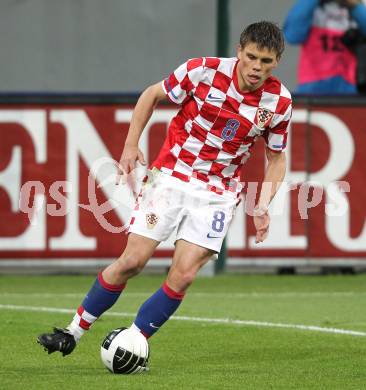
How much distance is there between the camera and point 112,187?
13242mm

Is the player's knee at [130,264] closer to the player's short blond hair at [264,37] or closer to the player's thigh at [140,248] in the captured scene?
the player's thigh at [140,248]

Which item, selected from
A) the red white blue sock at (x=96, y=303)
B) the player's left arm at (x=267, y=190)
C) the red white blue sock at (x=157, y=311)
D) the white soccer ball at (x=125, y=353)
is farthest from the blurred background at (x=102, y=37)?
the white soccer ball at (x=125, y=353)

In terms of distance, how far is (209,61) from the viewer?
8.30 m

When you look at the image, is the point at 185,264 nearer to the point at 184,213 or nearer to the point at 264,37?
the point at 184,213

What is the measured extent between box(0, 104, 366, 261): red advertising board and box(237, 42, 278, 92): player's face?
5141mm

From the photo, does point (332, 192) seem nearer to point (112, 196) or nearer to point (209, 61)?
point (112, 196)

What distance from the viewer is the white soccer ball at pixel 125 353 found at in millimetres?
7895

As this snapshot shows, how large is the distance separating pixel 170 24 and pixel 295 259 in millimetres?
3780

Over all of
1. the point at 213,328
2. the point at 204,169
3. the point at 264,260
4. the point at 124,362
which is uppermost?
the point at 204,169

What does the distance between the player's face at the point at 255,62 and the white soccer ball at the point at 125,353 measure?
1.54 metres

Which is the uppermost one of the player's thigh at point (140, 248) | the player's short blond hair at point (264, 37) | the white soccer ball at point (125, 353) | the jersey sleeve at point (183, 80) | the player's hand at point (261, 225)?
the player's short blond hair at point (264, 37)

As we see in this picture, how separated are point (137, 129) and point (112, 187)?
5124mm

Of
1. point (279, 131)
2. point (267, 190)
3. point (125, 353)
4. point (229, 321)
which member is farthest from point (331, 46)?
point (125, 353)

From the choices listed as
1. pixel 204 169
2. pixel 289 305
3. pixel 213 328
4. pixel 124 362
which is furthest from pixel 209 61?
pixel 289 305
